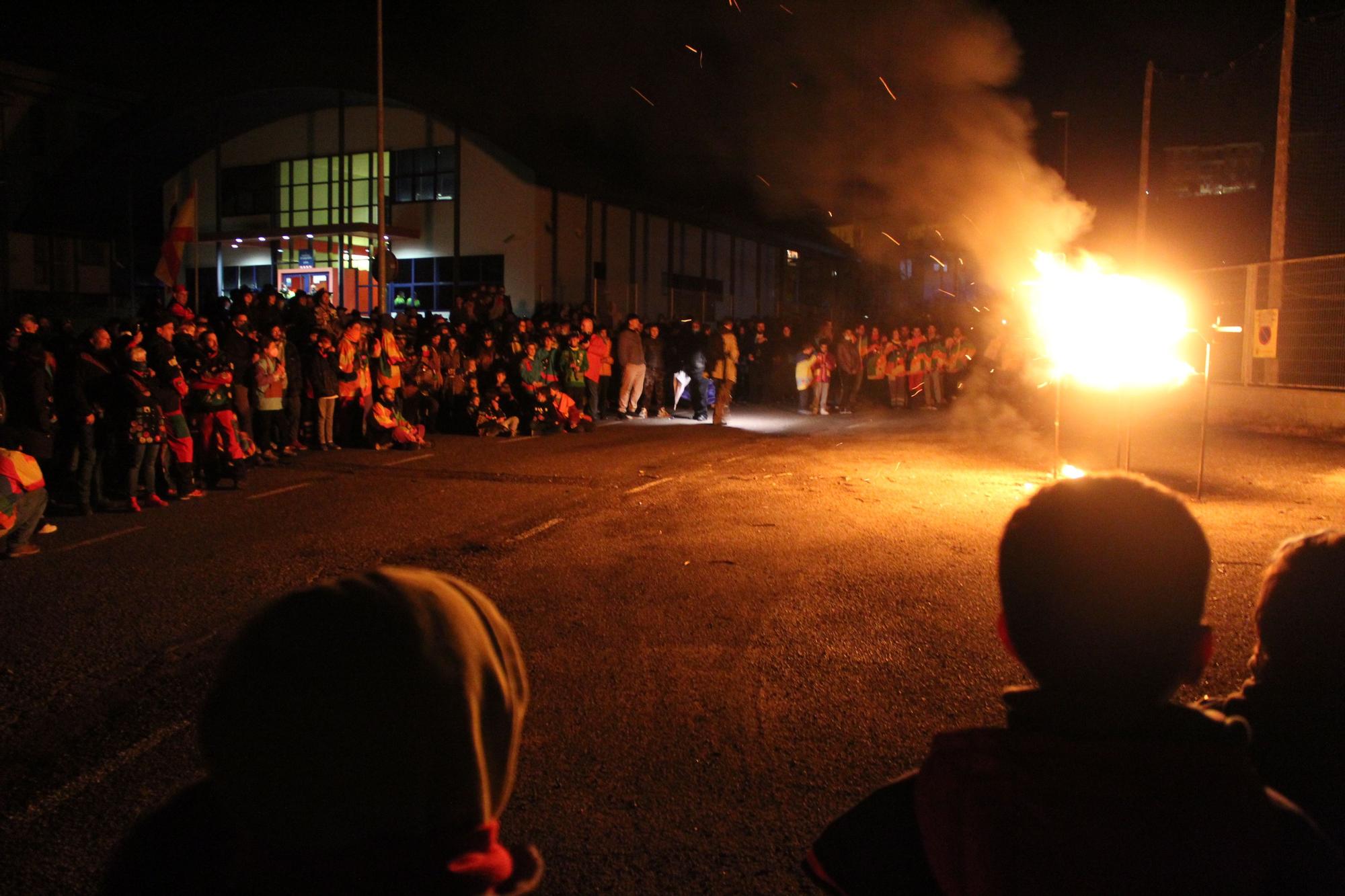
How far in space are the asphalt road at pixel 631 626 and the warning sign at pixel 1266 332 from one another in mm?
5748

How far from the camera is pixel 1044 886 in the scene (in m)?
1.35

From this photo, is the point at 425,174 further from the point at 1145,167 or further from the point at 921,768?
the point at 921,768

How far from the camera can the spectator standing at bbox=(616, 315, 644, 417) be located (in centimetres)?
1942

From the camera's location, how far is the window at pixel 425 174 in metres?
29.2

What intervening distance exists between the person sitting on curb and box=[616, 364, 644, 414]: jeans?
18.0 metres

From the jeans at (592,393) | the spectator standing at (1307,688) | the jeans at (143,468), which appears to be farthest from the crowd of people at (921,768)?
the jeans at (592,393)

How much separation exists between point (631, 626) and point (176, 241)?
15937 mm

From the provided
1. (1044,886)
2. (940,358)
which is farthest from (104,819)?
(940,358)

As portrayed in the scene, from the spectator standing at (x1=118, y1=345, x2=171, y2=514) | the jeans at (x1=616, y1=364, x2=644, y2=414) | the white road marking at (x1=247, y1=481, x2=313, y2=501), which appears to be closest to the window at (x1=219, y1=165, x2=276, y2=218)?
the jeans at (x1=616, y1=364, x2=644, y2=414)

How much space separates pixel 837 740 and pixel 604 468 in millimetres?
7970

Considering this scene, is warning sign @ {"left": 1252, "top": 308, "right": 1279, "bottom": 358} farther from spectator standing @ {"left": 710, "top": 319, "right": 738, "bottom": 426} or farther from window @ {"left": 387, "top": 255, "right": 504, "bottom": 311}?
window @ {"left": 387, "top": 255, "right": 504, "bottom": 311}

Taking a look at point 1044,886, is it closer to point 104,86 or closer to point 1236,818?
point 1236,818

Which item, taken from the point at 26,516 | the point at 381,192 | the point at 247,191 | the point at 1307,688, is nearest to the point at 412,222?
the point at 247,191

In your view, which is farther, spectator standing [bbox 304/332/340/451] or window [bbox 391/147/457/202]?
window [bbox 391/147/457/202]
